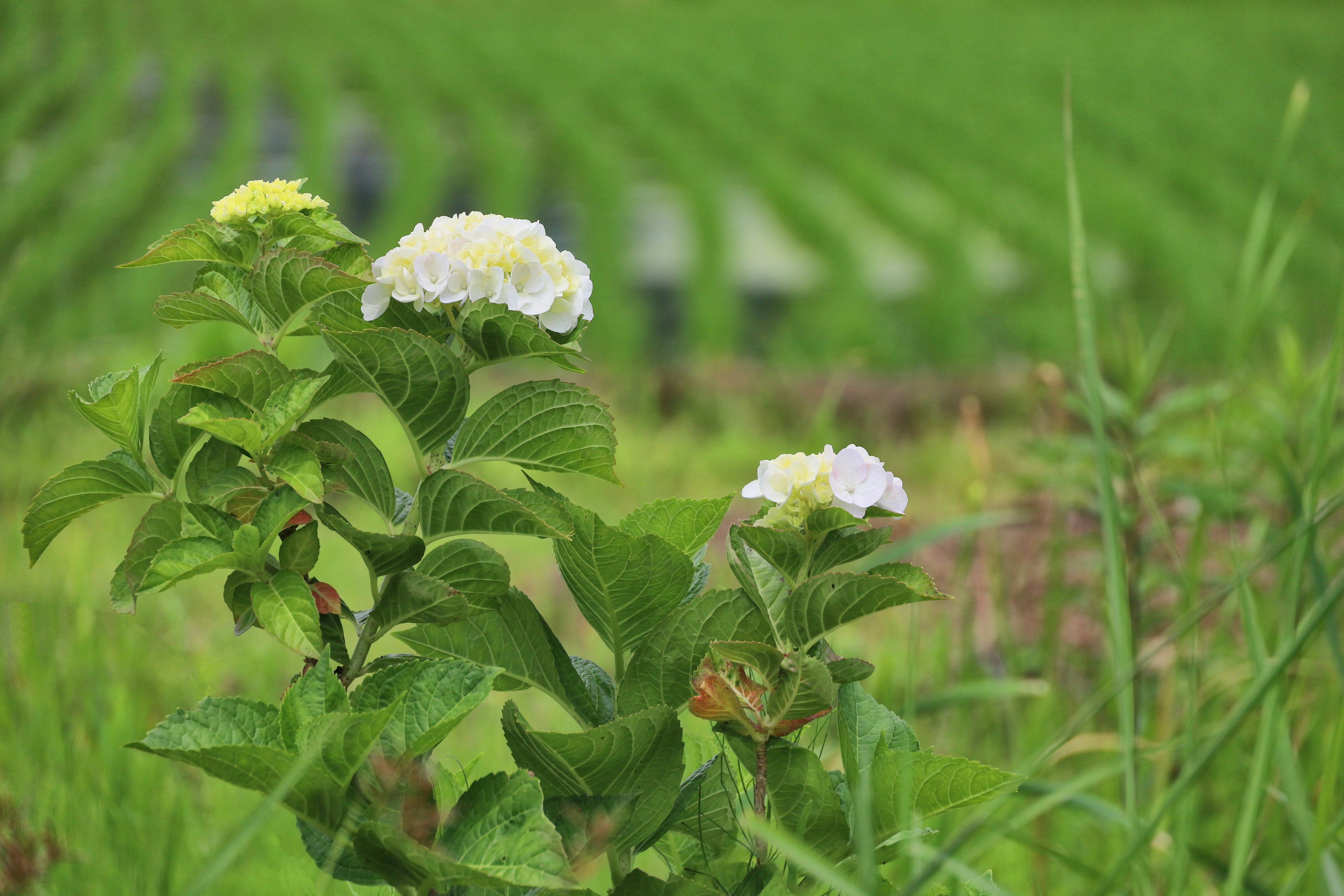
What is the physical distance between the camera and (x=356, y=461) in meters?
0.52

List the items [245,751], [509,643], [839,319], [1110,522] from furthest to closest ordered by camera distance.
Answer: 1. [839,319]
2. [1110,522]
3. [509,643]
4. [245,751]

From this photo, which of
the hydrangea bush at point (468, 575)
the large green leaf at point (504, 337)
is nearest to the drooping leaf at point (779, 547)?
the hydrangea bush at point (468, 575)

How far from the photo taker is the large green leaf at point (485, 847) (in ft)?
1.46

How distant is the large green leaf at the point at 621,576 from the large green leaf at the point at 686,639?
11mm

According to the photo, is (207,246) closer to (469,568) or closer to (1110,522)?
(469,568)

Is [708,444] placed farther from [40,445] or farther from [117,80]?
[117,80]

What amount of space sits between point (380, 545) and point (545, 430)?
0.09m

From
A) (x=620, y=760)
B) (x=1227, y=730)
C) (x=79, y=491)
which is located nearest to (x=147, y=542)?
(x=79, y=491)

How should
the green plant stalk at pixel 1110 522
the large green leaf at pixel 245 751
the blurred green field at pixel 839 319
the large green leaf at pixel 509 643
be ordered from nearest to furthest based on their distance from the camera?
the large green leaf at pixel 245 751 → the large green leaf at pixel 509 643 → the green plant stalk at pixel 1110 522 → the blurred green field at pixel 839 319

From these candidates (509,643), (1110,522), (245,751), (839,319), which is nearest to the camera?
(245,751)

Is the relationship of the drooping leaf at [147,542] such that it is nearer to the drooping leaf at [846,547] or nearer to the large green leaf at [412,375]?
the large green leaf at [412,375]

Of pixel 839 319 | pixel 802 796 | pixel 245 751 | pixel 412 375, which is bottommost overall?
pixel 839 319

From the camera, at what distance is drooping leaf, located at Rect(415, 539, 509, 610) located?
515mm

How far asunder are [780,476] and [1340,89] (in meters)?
9.60
